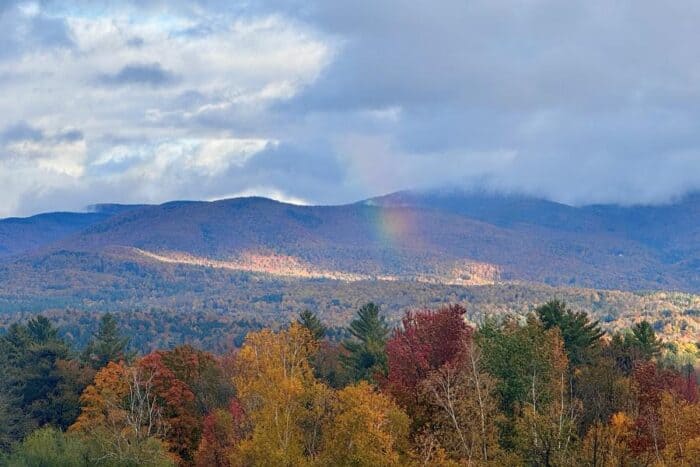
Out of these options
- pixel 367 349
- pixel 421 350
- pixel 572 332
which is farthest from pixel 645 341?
pixel 421 350

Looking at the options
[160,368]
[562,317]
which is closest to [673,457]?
[562,317]

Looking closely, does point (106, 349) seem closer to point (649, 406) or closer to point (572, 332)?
point (572, 332)

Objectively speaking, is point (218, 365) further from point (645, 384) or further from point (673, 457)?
point (673, 457)

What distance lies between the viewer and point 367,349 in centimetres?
9888

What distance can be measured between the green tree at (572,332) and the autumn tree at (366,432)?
37068 millimetres

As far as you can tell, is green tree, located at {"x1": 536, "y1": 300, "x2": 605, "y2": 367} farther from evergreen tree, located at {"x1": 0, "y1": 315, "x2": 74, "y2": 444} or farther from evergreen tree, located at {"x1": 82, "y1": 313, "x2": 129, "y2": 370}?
evergreen tree, located at {"x1": 0, "y1": 315, "x2": 74, "y2": 444}

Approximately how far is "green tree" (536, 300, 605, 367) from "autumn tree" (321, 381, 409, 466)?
3707 cm

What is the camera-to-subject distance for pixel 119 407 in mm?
82625

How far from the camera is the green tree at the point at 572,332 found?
8981 cm

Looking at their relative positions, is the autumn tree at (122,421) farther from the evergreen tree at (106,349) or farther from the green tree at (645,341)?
the green tree at (645,341)

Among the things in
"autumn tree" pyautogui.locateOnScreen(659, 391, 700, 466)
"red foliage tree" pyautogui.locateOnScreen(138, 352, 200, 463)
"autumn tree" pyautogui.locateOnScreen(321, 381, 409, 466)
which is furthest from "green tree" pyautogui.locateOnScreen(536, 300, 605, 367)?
"autumn tree" pyautogui.locateOnScreen(321, 381, 409, 466)

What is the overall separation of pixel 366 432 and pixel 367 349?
45.9m

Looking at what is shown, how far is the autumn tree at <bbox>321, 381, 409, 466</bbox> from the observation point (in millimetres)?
52562

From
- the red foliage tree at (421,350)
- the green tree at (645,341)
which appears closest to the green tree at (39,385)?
the red foliage tree at (421,350)
